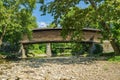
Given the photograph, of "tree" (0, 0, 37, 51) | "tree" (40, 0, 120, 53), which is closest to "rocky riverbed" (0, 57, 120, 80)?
"tree" (40, 0, 120, 53)

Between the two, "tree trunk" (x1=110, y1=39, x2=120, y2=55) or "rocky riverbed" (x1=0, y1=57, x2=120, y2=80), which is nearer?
"rocky riverbed" (x1=0, y1=57, x2=120, y2=80)

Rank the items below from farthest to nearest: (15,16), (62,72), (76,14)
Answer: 1. (15,16)
2. (76,14)
3. (62,72)

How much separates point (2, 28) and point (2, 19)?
4.80 meters

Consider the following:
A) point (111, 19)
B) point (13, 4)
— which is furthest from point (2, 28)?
point (111, 19)

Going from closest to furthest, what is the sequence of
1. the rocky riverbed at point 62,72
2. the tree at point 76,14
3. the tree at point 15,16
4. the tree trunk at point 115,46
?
the rocky riverbed at point 62,72 < the tree at point 76,14 < the tree trunk at point 115,46 < the tree at point 15,16

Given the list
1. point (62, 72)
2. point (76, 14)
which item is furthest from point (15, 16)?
point (62, 72)

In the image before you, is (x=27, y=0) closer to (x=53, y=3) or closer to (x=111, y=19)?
(x=53, y=3)

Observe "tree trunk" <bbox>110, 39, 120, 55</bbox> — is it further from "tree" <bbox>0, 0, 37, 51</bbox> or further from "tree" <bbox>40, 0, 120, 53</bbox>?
"tree" <bbox>0, 0, 37, 51</bbox>

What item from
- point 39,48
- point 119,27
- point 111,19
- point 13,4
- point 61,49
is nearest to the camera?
point 111,19

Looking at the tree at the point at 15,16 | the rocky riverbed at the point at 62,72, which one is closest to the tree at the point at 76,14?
the rocky riverbed at the point at 62,72

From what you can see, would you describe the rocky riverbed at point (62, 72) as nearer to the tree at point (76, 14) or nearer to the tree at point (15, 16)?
the tree at point (76, 14)

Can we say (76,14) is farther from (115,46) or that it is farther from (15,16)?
(15,16)

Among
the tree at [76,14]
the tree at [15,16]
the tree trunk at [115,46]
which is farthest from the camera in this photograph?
the tree at [15,16]

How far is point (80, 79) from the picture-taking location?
63.0 feet
